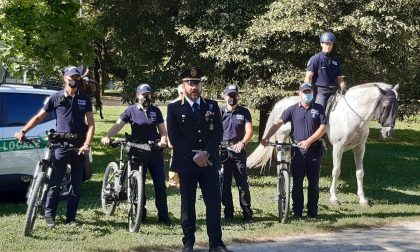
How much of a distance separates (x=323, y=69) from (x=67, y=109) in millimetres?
4964

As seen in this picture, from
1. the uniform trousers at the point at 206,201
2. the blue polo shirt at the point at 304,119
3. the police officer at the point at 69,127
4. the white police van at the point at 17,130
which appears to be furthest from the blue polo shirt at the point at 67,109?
the blue polo shirt at the point at 304,119

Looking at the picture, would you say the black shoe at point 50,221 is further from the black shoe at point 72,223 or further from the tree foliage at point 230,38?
the tree foliage at point 230,38

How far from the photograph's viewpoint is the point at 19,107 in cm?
968

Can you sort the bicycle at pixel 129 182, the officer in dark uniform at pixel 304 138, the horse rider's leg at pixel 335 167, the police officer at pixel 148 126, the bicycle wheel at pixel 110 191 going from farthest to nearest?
the horse rider's leg at pixel 335 167, the officer in dark uniform at pixel 304 138, the bicycle wheel at pixel 110 191, the police officer at pixel 148 126, the bicycle at pixel 129 182

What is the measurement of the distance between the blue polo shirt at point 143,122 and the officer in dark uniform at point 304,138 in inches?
66.8

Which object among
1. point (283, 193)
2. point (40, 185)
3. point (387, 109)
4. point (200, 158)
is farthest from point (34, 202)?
point (387, 109)

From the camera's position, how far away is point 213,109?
21.9 ft

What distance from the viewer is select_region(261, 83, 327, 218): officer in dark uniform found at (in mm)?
8906

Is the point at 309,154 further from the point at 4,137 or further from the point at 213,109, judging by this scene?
the point at 4,137

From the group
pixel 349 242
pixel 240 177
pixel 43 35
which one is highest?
pixel 43 35

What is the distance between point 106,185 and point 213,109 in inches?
114

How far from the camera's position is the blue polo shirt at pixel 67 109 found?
7758mm

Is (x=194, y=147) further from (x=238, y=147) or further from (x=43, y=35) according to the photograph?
(x=43, y=35)

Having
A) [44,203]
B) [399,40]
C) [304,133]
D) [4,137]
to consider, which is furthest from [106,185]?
[399,40]
